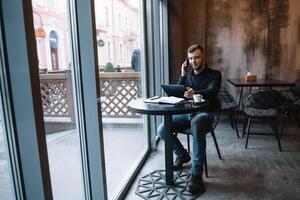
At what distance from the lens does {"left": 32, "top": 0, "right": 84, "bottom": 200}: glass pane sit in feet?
4.12

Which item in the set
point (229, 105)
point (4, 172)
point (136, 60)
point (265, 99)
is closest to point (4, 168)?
point (4, 172)

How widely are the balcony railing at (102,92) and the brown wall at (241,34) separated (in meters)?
1.48

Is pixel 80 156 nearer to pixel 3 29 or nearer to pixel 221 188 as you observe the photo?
pixel 3 29

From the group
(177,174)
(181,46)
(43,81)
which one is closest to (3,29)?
(43,81)

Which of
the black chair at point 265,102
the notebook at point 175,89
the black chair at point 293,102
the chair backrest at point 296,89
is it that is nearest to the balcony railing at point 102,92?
the notebook at point 175,89

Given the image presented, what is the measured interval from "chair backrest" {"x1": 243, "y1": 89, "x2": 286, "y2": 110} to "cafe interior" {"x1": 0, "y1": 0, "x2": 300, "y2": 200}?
0.01m

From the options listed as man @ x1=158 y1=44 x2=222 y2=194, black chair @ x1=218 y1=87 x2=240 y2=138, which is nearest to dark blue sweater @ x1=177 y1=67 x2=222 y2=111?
man @ x1=158 y1=44 x2=222 y2=194

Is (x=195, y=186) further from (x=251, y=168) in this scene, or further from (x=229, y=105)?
(x=229, y=105)

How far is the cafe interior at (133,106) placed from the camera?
958mm

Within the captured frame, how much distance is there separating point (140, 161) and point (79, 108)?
1.34 metres

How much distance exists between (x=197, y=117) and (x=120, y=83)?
0.87m

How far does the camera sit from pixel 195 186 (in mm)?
2154

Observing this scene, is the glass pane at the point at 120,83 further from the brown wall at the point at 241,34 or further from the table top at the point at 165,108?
the brown wall at the point at 241,34

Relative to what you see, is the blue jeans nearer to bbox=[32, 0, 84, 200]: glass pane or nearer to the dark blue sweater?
the dark blue sweater
